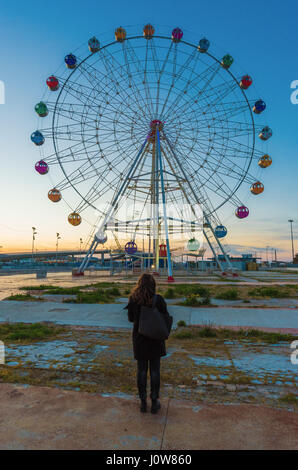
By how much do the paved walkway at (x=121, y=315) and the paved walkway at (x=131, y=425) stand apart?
168 inches

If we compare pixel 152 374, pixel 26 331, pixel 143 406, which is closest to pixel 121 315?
pixel 26 331

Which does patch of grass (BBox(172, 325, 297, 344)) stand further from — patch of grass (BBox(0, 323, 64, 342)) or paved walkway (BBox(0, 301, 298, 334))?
patch of grass (BBox(0, 323, 64, 342))

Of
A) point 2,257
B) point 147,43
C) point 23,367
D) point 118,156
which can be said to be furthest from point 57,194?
point 2,257

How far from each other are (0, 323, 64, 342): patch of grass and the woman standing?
12.1 ft

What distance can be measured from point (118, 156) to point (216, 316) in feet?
71.0

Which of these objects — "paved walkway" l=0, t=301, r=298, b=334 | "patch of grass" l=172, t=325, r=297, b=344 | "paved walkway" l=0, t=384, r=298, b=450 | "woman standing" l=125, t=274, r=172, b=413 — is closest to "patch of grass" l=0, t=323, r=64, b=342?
"paved walkway" l=0, t=301, r=298, b=334

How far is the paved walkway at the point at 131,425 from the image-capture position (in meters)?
2.70

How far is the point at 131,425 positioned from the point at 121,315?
6093 mm

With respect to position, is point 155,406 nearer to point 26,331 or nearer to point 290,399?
point 290,399

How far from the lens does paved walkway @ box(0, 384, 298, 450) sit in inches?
106

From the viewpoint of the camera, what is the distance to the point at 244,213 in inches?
1026

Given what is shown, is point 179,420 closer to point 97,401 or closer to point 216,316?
point 97,401
